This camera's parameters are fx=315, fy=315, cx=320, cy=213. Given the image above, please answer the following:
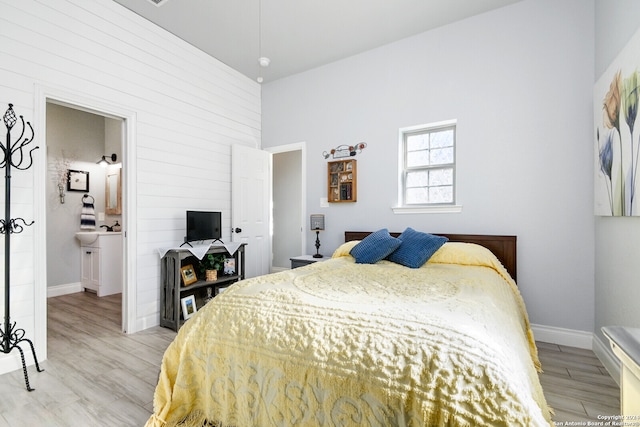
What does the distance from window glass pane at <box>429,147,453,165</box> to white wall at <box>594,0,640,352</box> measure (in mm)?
1305

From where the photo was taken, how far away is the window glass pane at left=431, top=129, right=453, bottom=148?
11.2 feet

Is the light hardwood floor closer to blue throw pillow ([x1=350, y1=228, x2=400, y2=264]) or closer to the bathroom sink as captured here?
blue throw pillow ([x1=350, y1=228, x2=400, y2=264])

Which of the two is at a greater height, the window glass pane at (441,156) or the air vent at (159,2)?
the air vent at (159,2)

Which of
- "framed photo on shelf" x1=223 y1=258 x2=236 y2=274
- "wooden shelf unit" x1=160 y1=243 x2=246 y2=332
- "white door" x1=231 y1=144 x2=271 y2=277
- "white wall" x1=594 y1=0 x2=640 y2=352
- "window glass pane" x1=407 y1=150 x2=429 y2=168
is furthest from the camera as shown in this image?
"white door" x1=231 y1=144 x2=271 y2=277

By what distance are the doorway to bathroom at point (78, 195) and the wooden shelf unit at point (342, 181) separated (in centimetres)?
294

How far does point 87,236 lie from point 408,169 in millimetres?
4657

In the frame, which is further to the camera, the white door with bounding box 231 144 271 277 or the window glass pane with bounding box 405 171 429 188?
the white door with bounding box 231 144 271 277

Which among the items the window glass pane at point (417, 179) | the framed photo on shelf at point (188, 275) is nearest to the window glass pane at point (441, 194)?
the window glass pane at point (417, 179)

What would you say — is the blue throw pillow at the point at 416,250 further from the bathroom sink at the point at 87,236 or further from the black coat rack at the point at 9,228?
the bathroom sink at the point at 87,236

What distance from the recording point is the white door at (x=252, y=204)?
13.8 feet

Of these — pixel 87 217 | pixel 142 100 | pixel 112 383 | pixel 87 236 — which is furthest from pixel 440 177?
pixel 87 217

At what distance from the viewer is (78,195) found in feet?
16.1

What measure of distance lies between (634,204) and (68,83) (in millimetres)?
4273

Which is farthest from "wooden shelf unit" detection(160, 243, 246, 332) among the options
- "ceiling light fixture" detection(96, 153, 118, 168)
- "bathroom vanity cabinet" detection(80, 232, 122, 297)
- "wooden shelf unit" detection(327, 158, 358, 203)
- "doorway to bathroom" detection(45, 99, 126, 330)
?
"ceiling light fixture" detection(96, 153, 118, 168)
